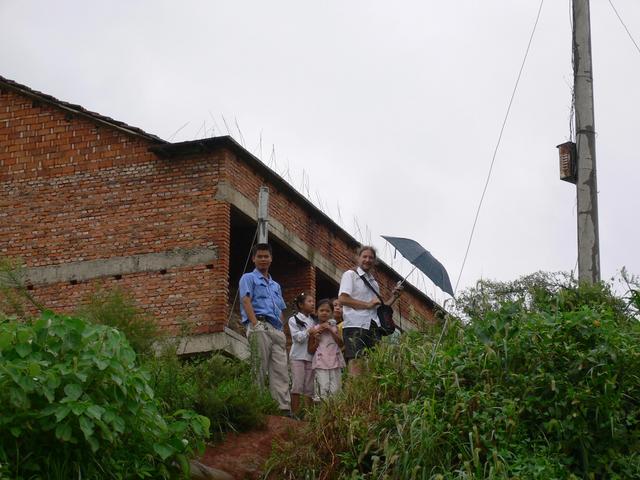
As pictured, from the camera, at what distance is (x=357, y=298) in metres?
13.2

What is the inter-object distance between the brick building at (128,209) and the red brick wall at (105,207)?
0.05 feet

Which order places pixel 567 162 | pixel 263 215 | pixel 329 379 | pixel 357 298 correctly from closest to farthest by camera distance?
pixel 329 379 → pixel 357 298 → pixel 567 162 → pixel 263 215

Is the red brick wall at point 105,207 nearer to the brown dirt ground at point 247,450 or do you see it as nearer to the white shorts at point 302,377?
the white shorts at point 302,377

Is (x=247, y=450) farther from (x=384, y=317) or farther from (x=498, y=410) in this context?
(x=384, y=317)

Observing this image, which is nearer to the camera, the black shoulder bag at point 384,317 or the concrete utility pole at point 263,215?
the black shoulder bag at point 384,317

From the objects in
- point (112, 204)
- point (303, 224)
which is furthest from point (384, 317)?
point (303, 224)

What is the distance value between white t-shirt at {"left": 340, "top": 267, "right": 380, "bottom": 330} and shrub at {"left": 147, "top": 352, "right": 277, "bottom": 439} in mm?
1244

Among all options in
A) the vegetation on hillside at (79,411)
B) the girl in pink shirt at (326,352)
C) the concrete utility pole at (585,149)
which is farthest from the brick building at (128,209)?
the vegetation on hillside at (79,411)

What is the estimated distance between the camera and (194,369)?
1243 cm

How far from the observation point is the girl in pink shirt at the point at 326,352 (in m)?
12.9

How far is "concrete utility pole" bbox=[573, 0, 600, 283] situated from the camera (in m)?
14.7

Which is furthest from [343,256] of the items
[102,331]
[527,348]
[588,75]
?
[102,331]

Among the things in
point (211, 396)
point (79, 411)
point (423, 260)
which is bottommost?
point (79, 411)

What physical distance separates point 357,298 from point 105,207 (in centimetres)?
825
